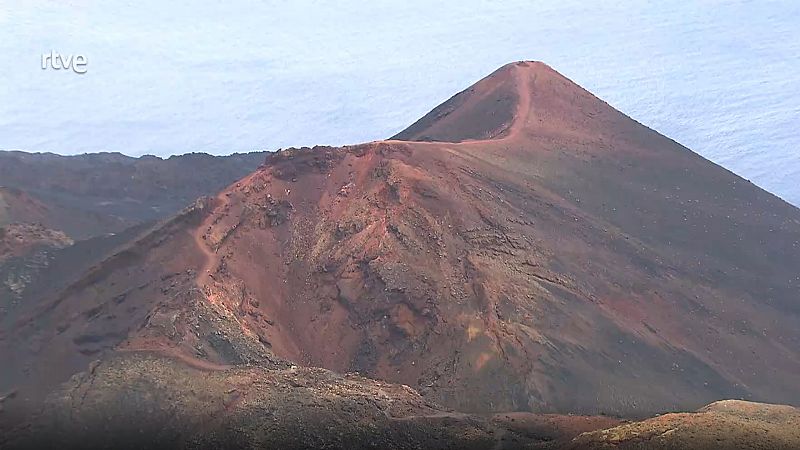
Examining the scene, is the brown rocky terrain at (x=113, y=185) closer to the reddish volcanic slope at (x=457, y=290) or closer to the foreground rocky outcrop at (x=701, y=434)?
the reddish volcanic slope at (x=457, y=290)

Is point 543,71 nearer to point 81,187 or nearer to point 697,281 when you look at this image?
point 697,281

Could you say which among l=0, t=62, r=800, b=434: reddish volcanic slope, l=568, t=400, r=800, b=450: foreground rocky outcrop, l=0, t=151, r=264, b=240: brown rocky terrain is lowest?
l=568, t=400, r=800, b=450: foreground rocky outcrop

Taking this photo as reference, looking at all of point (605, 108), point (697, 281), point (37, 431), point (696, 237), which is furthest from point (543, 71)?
point (37, 431)

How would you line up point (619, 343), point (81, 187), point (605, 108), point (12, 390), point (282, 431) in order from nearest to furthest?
point (282, 431)
point (12, 390)
point (619, 343)
point (605, 108)
point (81, 187)

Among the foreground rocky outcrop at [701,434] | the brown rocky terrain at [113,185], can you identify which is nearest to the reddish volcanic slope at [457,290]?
the foreground rocky outcrop at [701,434]

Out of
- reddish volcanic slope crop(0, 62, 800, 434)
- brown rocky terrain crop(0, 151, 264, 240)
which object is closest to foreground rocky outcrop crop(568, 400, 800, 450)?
reddish volcanic slope crop(0, 62, 800, 434)

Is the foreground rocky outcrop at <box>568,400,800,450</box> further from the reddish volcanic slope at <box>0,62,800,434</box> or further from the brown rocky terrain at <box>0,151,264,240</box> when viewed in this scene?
the brown rocky terrain at <box>0,151,264,240</box>

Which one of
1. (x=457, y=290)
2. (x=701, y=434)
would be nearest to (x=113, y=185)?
(x=457, y=290)

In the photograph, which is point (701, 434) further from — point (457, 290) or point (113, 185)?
point (113, 185)
